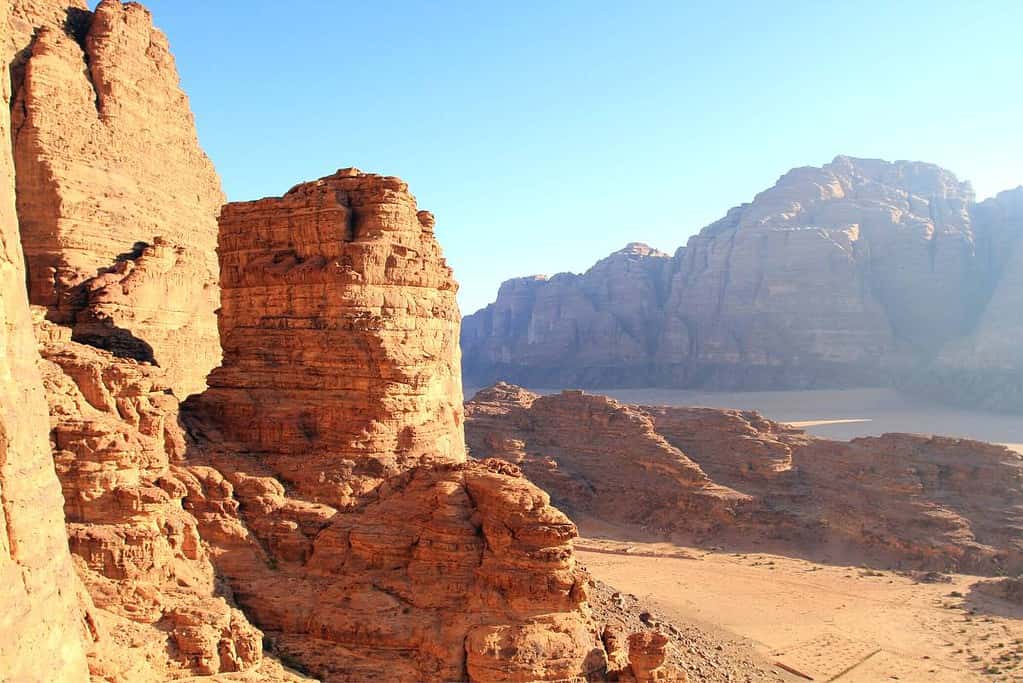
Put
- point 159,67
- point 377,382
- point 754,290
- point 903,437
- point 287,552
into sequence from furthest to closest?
1. point 754,290
2. point 903,437
3. point 159,67
4. point 377,382
5. point 287,552

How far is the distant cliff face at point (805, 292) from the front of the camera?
86125 millimetres

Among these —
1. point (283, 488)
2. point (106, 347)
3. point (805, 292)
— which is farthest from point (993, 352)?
point (106, 347)

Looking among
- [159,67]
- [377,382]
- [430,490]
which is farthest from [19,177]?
[430,490]

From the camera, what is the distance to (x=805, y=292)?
8681 centimetres

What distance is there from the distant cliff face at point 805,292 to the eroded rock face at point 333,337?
234 ft

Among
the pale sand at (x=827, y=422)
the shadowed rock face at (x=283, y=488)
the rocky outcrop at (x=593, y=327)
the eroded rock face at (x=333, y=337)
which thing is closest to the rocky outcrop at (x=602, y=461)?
the shadowed rock face at (x=283, y=488)

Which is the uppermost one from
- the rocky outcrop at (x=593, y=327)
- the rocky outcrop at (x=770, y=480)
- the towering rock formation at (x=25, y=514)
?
the rocky outcrop at (x=593, y=327)

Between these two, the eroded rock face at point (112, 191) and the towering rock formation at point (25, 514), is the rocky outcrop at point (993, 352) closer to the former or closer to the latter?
the eroded rock face at point (112, 191)

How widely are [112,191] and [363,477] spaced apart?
17.8m

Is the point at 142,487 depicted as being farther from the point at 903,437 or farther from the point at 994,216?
the point at 994,216

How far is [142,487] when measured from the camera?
15.1 meters

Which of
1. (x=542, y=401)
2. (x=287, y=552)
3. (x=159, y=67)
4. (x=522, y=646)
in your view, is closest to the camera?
(x=522, y=646)

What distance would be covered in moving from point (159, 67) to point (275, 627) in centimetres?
2694

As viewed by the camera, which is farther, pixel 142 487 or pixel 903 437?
pixel 903 437
